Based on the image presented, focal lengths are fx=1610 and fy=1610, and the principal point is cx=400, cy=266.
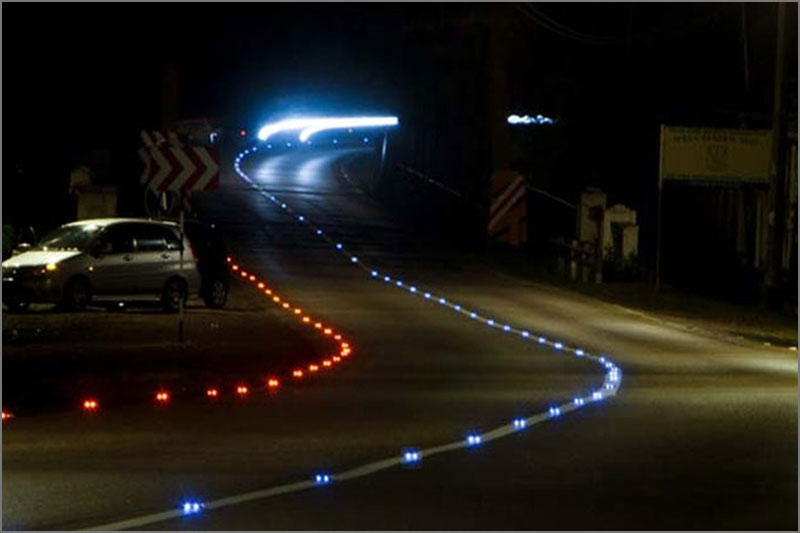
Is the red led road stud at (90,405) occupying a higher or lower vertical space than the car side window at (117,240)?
lower

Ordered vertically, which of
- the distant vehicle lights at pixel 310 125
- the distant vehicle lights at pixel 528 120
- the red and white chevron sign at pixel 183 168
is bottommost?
the red and white chevron sign at pixel 183 168

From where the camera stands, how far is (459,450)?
13484 mm

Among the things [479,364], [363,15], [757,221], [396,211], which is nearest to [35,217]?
[396,211]

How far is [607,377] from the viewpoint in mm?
19953

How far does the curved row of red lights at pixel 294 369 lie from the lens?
16875 mm

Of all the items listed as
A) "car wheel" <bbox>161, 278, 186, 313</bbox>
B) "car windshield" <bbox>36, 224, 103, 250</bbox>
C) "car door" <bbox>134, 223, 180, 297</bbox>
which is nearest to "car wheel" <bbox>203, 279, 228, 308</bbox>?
"car wheel" <bbox>161, 278, 186, 313</bbox>

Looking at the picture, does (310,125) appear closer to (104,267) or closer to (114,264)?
(114,264)

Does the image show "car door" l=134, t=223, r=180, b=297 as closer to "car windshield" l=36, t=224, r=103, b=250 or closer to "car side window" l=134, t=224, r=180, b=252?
"car side window" l=134, t=224, r=180, b=252

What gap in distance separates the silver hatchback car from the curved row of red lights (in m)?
2.18

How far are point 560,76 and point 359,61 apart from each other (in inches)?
965

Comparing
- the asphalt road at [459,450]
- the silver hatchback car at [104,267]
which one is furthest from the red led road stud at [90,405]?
the silver hatchback car at [104,267]

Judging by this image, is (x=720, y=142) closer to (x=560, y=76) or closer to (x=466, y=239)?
(x=466, y=239)

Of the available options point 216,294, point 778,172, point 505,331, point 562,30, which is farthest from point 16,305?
point 562,30

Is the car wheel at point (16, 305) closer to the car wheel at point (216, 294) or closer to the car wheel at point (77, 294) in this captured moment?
the car wheel at point (77, 294)
